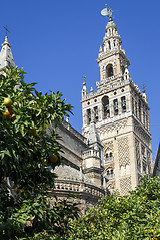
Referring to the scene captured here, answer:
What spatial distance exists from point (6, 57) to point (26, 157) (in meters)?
17.0

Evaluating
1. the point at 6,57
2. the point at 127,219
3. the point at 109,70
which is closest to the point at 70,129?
the point at 6,57

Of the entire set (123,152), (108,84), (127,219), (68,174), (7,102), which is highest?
(108,84)

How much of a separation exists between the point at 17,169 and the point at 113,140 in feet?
114

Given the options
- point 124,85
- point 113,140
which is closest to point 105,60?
point 124,85

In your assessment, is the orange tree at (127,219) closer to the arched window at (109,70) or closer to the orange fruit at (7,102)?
the orange fruit at (7,102)

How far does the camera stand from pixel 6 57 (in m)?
23.2

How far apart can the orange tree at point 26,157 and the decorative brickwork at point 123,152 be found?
31.9 metres

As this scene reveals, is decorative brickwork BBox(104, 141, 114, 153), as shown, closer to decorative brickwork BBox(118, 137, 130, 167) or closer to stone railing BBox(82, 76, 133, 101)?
decorative brickwork BBox(118, 137, 130, 167)

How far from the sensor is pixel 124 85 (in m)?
43.3

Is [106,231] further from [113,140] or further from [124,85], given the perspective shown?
[124,85]

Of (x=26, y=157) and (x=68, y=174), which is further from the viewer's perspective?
(x=68, y=174)

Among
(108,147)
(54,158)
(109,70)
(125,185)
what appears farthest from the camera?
(109,70)

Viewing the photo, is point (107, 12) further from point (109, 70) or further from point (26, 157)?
point (26, 157)

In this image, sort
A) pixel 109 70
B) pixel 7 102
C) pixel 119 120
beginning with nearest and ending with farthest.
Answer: pixel 7 102 → pixel 119 120 → pixel 109 70
